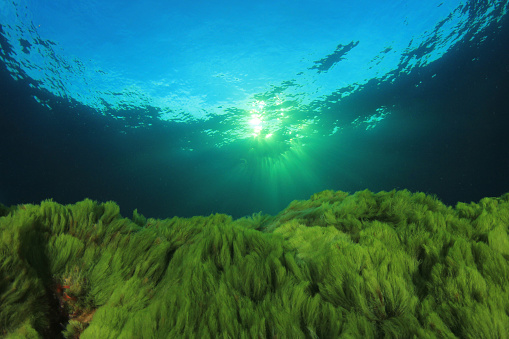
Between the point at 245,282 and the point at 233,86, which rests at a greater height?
the point at 233,86

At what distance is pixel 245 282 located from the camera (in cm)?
115

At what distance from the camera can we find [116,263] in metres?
1.34

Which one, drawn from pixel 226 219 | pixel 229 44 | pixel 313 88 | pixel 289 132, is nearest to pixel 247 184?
pixel 289 132

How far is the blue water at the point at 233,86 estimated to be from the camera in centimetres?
1278

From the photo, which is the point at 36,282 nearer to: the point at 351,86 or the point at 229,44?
the point at 229,44

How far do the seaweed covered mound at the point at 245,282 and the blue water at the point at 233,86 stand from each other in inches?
298

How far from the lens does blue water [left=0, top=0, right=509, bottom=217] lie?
12.8m

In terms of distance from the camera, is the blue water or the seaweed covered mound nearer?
the seaweed covered mound

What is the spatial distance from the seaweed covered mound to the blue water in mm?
7563

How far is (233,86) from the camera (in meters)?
18.1

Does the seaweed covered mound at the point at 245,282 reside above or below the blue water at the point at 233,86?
below

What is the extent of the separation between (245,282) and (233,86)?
18816 mm

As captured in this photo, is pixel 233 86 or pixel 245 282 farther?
pixel 233 86

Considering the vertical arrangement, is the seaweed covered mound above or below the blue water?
below
